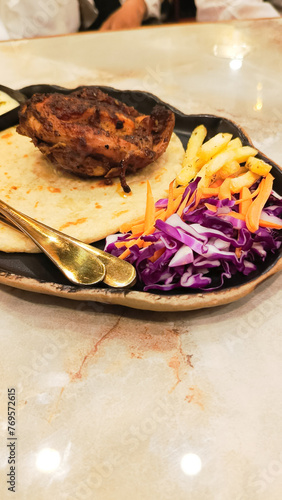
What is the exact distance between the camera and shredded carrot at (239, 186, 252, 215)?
7.81 ft

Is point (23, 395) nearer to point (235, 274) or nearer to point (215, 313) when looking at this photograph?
point (215, 313)

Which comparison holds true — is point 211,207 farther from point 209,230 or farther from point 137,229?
point 137,229

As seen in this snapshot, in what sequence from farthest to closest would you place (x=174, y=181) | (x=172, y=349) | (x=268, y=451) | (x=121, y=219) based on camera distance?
(x=174, y=181)
(x=121, y=219)
(x=172, y=349)
(x=268, y=451)

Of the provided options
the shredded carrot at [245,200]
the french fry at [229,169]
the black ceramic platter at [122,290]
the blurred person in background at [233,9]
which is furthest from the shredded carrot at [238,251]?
the blurred person in background at [233,9]

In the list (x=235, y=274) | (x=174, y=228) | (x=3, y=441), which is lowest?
(x=3, y=441)

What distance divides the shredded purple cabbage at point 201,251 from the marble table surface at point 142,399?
0.65 ft

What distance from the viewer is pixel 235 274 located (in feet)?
7.33

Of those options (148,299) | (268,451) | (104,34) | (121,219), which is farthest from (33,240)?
(104,34)

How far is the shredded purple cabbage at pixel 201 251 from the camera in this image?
2.17 m

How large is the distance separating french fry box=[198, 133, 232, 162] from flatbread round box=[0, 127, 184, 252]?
9.9 inches

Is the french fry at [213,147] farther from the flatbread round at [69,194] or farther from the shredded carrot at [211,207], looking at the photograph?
the shredded carrot at [211,207]

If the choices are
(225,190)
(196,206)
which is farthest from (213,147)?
(196,206)

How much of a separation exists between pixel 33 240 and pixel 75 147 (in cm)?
66

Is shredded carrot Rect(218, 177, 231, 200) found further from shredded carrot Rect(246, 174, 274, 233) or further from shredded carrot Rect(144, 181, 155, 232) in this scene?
shredded carrot Rect(144, 181, 155, 232)
